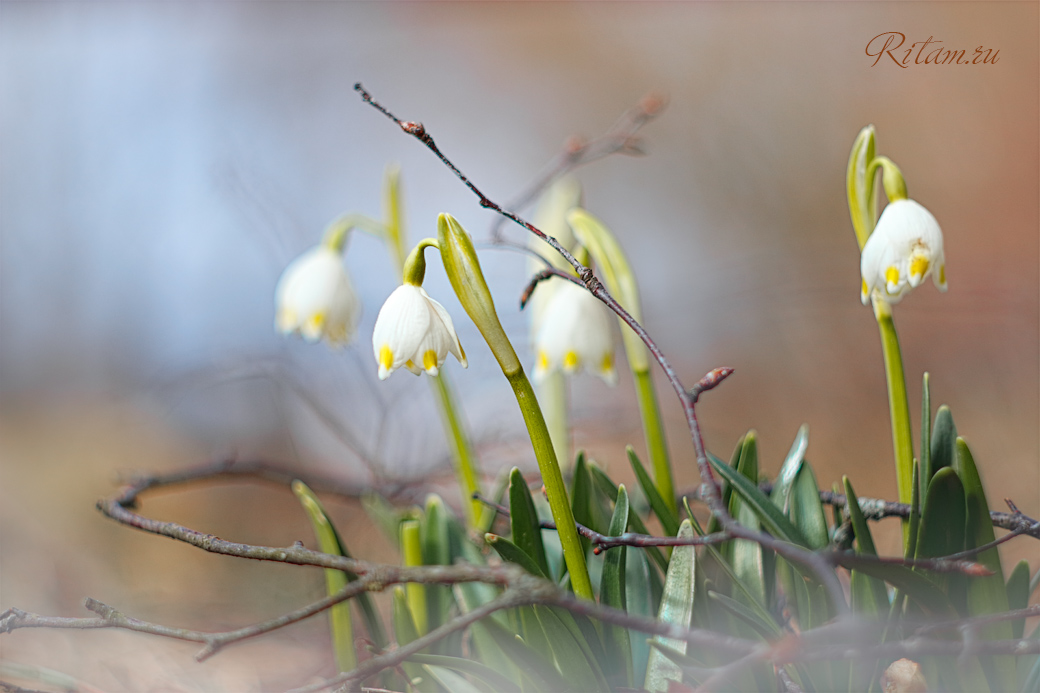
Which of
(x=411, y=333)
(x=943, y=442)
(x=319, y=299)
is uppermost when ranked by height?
(x=319, y=299)

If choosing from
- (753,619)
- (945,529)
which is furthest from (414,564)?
(945,529)

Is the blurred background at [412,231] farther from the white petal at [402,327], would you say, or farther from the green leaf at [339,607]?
the white petal at [402,327]

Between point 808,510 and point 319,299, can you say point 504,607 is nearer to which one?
point 808,510

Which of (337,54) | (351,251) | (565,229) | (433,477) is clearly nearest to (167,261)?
(351,251)

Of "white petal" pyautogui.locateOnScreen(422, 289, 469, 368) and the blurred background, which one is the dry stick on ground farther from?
the blurred background

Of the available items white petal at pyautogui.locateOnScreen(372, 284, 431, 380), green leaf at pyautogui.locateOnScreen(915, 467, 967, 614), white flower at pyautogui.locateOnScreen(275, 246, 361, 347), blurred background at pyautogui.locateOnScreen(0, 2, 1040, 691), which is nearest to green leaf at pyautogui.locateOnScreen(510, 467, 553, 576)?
white petal at pyautogui.locateOnScreen(372, 284, 431, 380)

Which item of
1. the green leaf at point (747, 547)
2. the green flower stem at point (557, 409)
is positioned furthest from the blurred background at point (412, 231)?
the green leaf at point (747, 547)

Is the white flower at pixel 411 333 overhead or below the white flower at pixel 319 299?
below
